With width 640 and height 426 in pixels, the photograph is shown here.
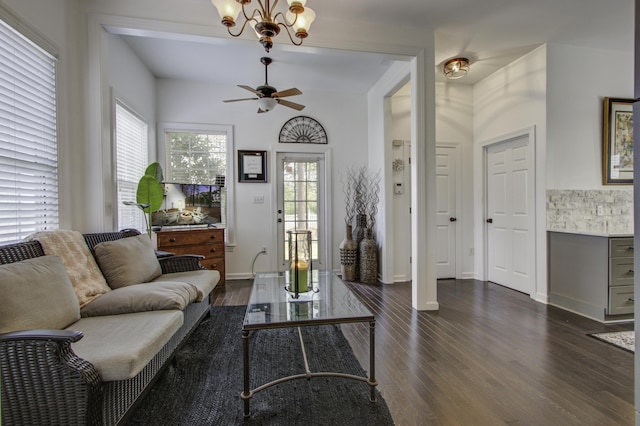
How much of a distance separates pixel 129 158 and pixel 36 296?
239 centimetres

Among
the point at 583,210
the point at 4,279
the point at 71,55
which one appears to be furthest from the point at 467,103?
the point at 4,279

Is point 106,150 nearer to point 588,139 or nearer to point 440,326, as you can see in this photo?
point 440,326

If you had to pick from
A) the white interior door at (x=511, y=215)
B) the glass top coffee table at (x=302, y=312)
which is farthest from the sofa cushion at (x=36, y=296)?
the white interior door at (x=511, y=215)

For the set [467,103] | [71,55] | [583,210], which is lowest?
[583,210]

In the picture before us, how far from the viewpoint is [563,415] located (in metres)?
1.59

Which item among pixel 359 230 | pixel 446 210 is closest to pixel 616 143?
pixel 446 210

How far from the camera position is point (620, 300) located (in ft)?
9.23

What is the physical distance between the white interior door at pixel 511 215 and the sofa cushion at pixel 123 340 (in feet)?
13.0

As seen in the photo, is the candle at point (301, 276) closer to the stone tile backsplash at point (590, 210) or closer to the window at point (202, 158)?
the window at point (202, 158)

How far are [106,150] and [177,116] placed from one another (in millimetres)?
1905

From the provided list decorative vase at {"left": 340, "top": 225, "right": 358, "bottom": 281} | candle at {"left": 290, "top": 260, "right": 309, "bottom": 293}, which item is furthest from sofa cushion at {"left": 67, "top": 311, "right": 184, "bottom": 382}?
decorative vase at {"left": 340, "top": 225, "right": 358, "bottom": 281}

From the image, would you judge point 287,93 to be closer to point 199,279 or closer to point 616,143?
point 199,279

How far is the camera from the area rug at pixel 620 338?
7.62 ft

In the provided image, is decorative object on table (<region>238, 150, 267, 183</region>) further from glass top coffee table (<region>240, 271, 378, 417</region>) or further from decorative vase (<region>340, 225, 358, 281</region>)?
glass top coffee table (<region>240, 271, 378, 417</region>)
